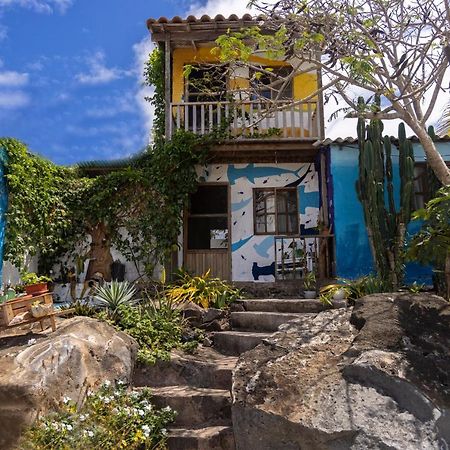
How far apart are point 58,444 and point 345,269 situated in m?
6.87

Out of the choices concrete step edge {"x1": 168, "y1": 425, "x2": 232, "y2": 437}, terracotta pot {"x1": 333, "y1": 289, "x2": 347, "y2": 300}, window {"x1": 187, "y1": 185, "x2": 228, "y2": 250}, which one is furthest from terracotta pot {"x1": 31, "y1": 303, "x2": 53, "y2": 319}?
window {"x1": 187, "y1": 185, "x2": 228, "y2": 250}

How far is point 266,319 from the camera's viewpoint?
7.19 metres

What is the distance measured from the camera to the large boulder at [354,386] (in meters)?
3.57

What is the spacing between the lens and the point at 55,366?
16.0 feet

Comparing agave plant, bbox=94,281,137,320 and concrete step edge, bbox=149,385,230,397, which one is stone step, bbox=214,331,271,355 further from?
agave plant, bbox=94,281,137,320

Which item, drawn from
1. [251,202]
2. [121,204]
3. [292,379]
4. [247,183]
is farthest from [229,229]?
[292,379]

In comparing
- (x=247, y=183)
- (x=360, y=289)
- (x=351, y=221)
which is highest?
(x=247, y=183)

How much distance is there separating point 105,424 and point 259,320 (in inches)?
130

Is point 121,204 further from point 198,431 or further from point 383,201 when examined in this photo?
point 198,431

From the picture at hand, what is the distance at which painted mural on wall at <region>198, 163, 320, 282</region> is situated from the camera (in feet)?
34.3

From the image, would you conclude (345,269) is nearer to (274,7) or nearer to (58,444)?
(274,7)

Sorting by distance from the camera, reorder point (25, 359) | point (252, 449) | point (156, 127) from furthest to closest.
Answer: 1. point (156, 127)
2. point (25, 359)
3. point (252, 449)

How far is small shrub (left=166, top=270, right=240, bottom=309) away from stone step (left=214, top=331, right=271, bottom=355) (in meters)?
1.13

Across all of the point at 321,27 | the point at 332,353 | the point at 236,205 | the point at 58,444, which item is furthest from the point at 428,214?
the point at 236,205
